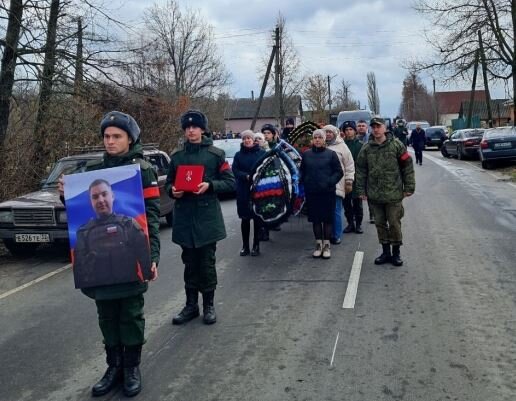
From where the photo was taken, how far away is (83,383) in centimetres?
405

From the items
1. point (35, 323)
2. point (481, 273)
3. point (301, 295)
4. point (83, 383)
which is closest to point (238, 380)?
point (83, 383)

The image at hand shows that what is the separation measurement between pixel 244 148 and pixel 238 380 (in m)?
4.46

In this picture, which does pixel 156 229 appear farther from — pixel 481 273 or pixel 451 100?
pixel 451 100

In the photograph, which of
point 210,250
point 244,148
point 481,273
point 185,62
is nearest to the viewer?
point 210,250

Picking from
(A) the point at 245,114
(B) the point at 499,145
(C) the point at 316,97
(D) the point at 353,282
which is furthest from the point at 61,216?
(A) the point at 245,114

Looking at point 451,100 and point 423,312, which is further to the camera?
point 451,100

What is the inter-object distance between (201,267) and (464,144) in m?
23.6

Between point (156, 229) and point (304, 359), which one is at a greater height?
point (156, 229)

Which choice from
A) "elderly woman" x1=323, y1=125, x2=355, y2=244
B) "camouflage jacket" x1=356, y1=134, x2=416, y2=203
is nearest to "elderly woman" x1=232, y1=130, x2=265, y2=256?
"elderly woman" x1=323, y1=125, x2=355, y2=244

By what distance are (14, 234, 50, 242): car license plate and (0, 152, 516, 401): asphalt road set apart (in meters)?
0.39

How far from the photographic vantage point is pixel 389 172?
703 centimetres

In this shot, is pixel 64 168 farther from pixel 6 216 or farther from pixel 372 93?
pixel 372 93

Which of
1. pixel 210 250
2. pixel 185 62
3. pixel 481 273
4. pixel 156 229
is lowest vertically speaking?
pixel 481 273

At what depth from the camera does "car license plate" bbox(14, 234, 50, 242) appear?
323 inches
